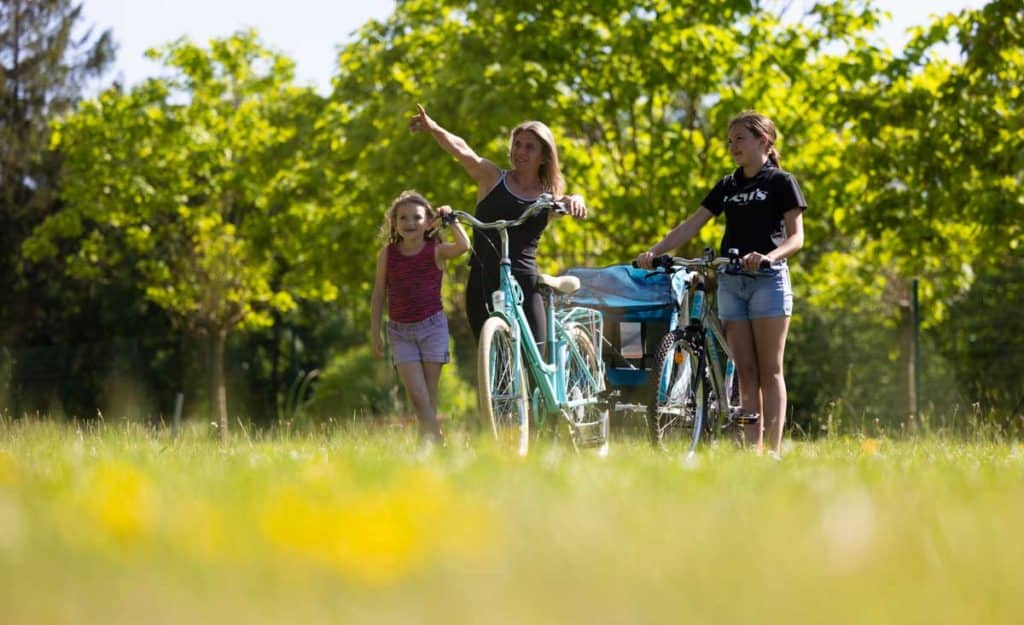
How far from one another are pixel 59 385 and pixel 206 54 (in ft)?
22.4

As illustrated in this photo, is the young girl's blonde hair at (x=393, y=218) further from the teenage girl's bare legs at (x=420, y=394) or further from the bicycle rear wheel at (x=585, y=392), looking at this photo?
the bicycle rear wheel at (x=585, y=392)

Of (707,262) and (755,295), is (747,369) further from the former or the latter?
(707,262)

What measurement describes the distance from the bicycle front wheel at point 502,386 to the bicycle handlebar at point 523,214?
43 cm

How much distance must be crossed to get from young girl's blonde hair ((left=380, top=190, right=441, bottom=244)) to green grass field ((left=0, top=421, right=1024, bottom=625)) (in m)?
3.31

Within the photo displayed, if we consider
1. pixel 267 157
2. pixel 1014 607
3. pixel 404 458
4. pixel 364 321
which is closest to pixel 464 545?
pixel 1014 607

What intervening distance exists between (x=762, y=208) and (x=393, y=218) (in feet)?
6.35

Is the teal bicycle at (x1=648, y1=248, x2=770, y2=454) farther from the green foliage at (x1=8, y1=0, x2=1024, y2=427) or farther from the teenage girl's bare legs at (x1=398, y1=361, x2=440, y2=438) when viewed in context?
the green foliage at (x1=8, y1=0, x2=1024, y2=427)

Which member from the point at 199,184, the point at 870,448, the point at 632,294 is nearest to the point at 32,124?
the point at 199,184

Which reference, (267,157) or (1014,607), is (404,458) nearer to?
(1014,607)

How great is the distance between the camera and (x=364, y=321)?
26891 mm

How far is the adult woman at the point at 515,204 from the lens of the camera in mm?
6941

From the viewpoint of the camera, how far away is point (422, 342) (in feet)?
24.2

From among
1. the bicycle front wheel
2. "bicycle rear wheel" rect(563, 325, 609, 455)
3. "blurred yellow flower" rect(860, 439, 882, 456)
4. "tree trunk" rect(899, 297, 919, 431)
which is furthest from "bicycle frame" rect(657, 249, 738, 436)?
"tree trunk" rect(899, 297, 919, 431)

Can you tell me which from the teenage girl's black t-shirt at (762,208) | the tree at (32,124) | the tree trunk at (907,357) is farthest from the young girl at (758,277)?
the tree at (32,124)
